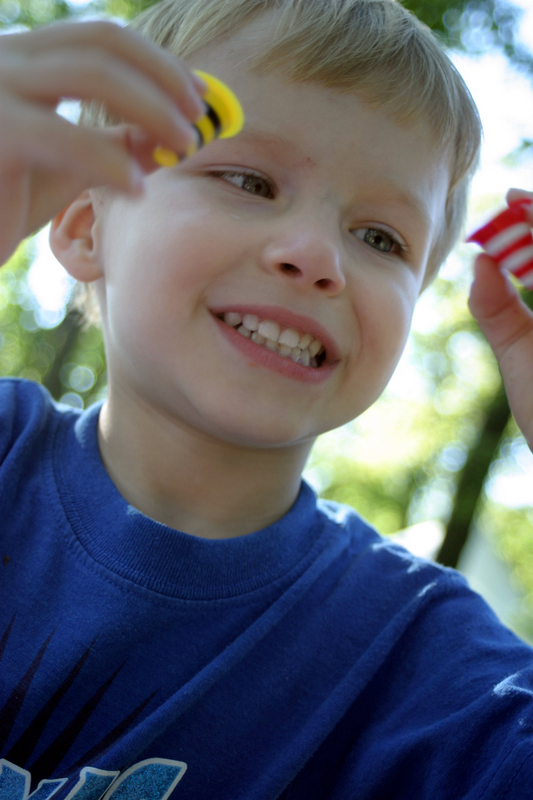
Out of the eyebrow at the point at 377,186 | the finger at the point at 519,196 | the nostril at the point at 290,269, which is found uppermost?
the finger at the point at 519,196

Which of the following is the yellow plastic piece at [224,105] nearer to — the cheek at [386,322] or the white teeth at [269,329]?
the white teeth at [269,329]

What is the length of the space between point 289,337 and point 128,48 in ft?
2.70

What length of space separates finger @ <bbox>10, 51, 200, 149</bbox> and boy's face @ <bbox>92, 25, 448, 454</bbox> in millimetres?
649

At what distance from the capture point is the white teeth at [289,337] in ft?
5.18

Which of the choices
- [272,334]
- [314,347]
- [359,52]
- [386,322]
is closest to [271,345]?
[272,334]

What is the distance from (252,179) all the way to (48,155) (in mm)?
873

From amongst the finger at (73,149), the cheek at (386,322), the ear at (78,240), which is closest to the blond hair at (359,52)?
the ear at (78,240)

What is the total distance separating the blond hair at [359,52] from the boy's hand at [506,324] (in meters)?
0.35

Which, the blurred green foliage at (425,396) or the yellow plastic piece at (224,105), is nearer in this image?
the yellow plastic piece at (224,105)

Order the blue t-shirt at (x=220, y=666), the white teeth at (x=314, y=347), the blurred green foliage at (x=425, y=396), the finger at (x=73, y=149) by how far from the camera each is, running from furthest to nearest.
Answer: the blurred green foliage at (x=425, y=396) → the white teeth at (x=314, y=347) → the blue t-shirt at (x=220, y=666) → the finger at (x=73, y=149)

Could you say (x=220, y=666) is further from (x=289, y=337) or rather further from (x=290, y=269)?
(x=290, y=269)

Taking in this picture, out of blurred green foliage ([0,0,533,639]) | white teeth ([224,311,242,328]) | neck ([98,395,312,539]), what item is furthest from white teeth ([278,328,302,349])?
blurred green foliage ([0,0,533,639])

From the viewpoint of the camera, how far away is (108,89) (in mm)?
851

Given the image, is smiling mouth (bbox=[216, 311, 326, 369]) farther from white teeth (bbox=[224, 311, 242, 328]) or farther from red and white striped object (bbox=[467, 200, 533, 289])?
red and white striped object (bbox=[467, 200, 533, 289])
